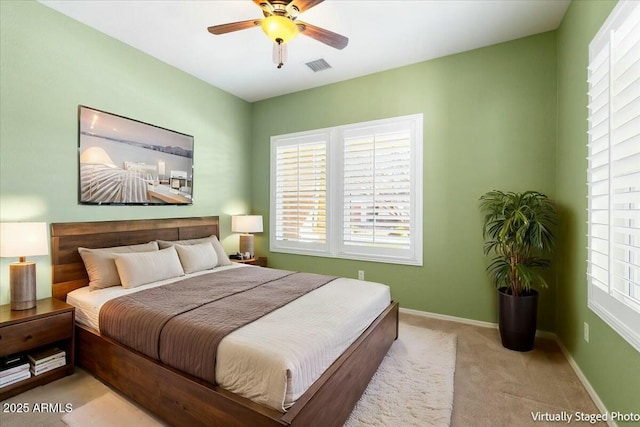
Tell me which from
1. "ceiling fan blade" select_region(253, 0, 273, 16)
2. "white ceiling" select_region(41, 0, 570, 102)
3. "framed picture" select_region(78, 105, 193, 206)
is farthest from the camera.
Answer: "framed picture" select_region(78, 105, 193, 206)

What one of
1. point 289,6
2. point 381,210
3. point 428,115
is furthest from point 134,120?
point 428,115

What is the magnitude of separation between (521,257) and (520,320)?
575mm

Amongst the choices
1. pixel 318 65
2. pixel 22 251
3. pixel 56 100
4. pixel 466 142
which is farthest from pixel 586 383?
pixel 56 100

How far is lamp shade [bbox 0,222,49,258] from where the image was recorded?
2111mm

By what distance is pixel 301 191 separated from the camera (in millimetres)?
4336

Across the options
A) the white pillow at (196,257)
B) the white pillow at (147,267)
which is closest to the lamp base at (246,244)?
the white pillow at (196,257)

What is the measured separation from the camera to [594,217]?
6.66 feet

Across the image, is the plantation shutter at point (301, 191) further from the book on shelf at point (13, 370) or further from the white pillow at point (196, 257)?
the book on shelf at point (13, 370)

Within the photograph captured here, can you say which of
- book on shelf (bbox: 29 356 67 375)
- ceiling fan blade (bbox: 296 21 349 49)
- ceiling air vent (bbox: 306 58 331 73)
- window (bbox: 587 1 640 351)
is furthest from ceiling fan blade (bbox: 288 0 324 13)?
book on shelf (bbox: 29 356 67 375)

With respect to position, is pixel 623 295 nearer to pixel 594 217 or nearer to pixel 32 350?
pixel 594 217

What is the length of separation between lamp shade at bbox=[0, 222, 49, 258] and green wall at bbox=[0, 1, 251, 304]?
0.36m

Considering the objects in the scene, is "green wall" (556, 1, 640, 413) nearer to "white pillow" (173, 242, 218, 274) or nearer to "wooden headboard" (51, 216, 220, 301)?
"white pillow" (173, 242, 218, 274)

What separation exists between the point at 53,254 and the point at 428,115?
A: 404cm

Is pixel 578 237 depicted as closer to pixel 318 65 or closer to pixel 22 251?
pixel 318 65
